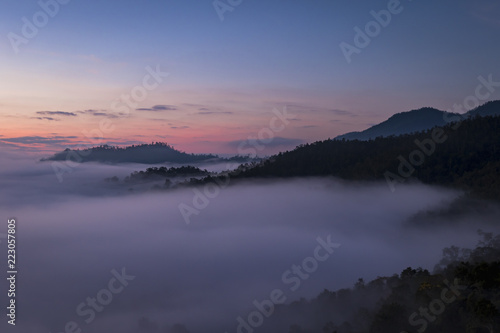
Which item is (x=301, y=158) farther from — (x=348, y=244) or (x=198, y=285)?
(x=198, y=285)

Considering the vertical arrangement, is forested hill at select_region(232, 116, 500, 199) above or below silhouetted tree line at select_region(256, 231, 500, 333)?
above

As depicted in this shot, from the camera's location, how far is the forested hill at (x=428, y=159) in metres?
135

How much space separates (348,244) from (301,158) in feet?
195

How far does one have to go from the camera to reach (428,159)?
6265 inches

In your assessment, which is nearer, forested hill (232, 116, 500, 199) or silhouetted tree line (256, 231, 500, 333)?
silhouetted tree line (256, 231, 500, 333)

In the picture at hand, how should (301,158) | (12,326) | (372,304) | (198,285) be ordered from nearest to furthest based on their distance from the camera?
(372,304)
(12,326)
(198,285)
(301,158)

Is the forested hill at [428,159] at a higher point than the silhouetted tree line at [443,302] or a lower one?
higher

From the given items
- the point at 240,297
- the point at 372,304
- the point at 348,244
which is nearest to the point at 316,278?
the point at 240,297

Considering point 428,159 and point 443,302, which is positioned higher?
point 428,159

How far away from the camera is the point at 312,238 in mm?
178250

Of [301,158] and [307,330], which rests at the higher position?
[301,158]

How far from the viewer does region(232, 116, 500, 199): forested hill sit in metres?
135

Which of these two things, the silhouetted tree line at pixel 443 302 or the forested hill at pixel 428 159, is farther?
the forested hill at pixel 428 159

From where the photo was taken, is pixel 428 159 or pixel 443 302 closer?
pixel 443 302
